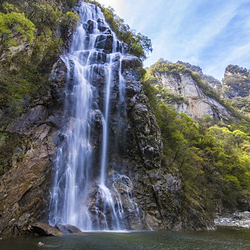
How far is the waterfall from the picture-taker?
14031mm

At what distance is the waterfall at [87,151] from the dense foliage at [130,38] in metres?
5.92

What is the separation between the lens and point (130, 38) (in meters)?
31.8

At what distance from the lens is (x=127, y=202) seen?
15.8 metres

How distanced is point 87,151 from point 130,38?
21.7m

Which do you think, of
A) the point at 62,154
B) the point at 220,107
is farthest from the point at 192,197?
the point at 220,107

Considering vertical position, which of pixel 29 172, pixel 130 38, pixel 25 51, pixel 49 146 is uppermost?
pixel 130 38

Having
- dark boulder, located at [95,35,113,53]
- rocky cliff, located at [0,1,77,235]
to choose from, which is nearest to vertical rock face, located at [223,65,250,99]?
dark boulder, located at [95,35,113,53]

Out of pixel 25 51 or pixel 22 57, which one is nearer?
pixel 22 57

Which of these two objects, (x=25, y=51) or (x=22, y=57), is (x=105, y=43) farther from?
(x=22, y=57)

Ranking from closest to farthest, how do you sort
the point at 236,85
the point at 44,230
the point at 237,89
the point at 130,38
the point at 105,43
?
the point at 44,230 → the point at 105,43 → the point at 130,38 → the point at 237,89 → the point at 236,85

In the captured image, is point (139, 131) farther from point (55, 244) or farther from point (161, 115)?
point (55, 244)

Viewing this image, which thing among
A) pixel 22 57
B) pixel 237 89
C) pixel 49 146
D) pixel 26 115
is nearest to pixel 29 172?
pixel 49 146

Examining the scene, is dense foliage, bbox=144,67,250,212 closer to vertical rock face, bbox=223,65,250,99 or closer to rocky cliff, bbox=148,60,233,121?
rocky cliff, bbox=148,60,233,121

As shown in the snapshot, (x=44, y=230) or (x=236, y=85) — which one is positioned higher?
(x=236, y=85)
